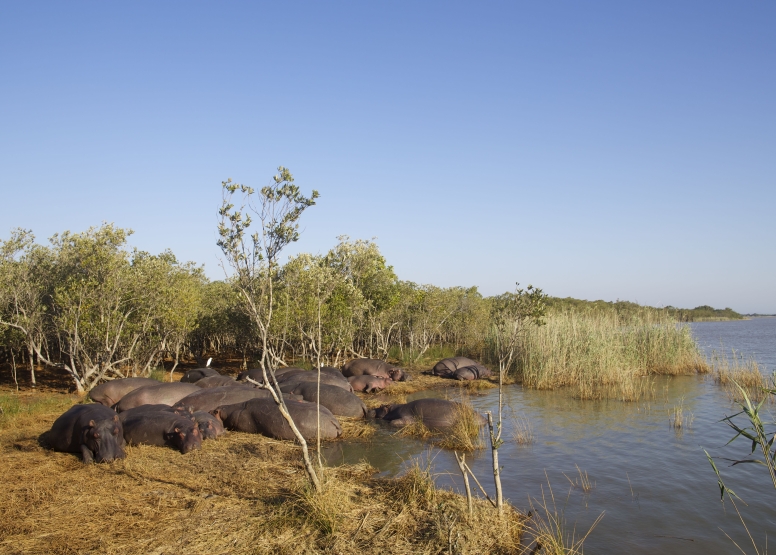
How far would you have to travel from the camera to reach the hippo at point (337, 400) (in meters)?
14.9

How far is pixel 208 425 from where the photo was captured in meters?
11.8

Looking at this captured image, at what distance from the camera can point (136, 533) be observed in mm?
6598

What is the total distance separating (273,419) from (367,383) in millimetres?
8536

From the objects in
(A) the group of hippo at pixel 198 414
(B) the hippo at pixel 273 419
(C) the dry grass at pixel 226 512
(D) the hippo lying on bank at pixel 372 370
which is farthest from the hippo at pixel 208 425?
(D) the hippo lying on bank at pixel 372 370

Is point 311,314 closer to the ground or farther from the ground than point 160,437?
farther from the ground

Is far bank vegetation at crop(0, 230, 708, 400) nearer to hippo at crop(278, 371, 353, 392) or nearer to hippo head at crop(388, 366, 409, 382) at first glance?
hippo at crop(278, 371, 353, 392)

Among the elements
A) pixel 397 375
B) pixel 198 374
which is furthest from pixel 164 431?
pixel 397 375

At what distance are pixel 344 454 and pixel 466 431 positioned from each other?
2.70m

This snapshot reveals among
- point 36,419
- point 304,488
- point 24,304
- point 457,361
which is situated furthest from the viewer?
point 457,361

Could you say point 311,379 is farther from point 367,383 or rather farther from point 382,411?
point 382,411

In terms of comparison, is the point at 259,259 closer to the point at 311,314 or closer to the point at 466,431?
the point at 466,431

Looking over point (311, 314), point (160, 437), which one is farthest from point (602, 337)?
point (160, 437)

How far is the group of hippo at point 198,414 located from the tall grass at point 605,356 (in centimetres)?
780

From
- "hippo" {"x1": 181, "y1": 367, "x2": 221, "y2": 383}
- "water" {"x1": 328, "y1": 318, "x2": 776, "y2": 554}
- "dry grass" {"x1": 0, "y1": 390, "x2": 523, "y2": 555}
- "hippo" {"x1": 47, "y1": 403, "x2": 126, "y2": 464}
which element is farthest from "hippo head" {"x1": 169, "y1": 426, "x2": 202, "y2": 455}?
"hippo" {"x1": 181, "y1": 367, "x2": 221, "y2": 383}
